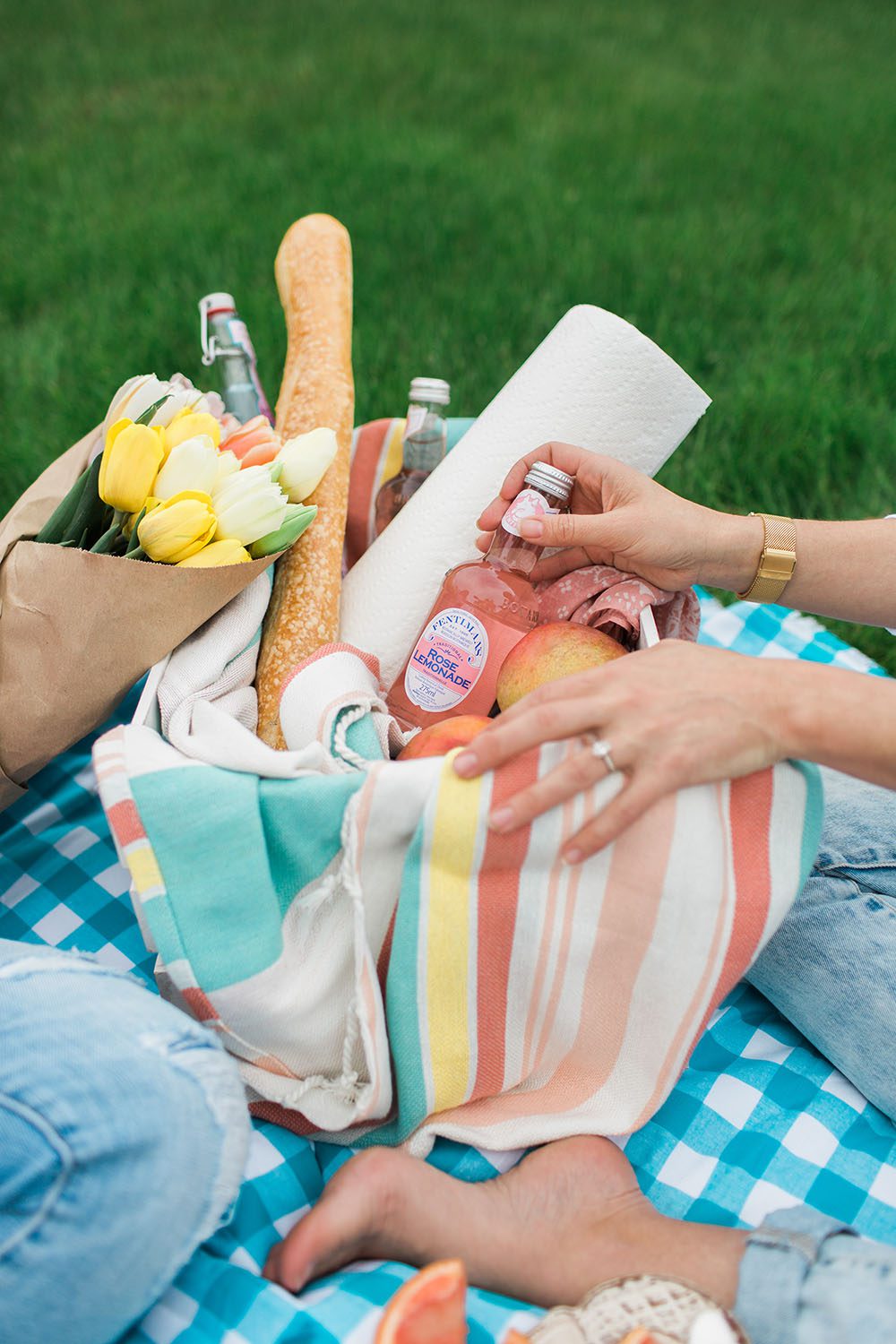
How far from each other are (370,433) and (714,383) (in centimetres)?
134

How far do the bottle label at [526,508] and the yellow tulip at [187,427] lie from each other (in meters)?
0.37

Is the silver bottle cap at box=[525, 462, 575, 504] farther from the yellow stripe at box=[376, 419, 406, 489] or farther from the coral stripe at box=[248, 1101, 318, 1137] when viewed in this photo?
the coral stripe at box=[248, 1101, 318, 1137]

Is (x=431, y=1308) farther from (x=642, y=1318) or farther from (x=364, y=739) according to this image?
(x=364, y=739)

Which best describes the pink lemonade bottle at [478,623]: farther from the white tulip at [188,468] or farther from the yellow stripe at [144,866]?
the yellow stripe at [144,866]

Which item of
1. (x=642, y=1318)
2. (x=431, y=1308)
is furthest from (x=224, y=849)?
(x=642, y=1318)

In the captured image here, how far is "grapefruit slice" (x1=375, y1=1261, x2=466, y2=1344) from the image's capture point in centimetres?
79

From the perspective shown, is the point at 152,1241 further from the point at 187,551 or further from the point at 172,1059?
the point at 187,551

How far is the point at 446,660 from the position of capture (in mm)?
1267

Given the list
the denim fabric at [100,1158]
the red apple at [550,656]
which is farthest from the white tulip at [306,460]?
the denim fabric at [100,1158]

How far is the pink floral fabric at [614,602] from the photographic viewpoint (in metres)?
1.23

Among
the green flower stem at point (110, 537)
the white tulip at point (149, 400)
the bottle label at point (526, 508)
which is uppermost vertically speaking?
the white tulip at point (149, 400)

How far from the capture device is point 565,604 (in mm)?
1274

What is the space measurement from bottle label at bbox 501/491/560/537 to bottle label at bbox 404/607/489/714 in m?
0.13

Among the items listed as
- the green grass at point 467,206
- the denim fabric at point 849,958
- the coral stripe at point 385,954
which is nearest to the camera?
the coral stripe at point 385,954
